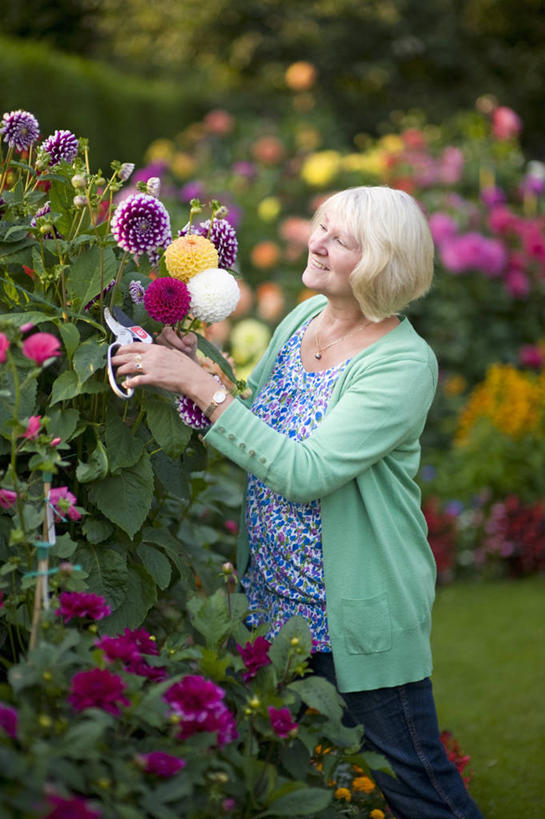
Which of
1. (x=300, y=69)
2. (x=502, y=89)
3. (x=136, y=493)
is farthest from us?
(x=502, y=89)

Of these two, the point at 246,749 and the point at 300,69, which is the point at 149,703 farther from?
the point at 300,69

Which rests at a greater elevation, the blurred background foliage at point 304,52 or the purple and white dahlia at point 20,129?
the blurred background foliage at point 304,52

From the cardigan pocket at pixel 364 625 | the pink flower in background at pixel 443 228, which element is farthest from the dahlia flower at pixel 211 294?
the pink flower in background at pixel 443 228

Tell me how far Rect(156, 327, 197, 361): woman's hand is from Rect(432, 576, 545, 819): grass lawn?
5.14ft

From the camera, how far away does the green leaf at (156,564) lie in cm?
196

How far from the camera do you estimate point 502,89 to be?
12.4 metres

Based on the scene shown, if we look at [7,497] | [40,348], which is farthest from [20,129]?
[7,497]

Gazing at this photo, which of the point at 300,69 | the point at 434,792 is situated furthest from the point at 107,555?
the point at 300,69

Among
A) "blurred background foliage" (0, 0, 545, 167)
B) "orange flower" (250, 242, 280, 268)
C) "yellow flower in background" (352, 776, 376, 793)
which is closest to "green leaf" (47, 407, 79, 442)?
"yellow flower in background" (352, 776, 376, 793)

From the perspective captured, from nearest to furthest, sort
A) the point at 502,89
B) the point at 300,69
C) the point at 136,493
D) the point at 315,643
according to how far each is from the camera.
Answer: the point at 136,493, the point at 315,643, the point at 300,69, the point at 502,89

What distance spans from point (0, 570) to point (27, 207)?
70 centimetres

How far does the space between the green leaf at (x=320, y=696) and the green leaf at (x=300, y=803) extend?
0.50 ft

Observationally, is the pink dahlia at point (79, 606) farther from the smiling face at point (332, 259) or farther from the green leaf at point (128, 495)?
the smiling face at point (332, 259)

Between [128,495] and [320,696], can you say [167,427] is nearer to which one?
[128,495]
